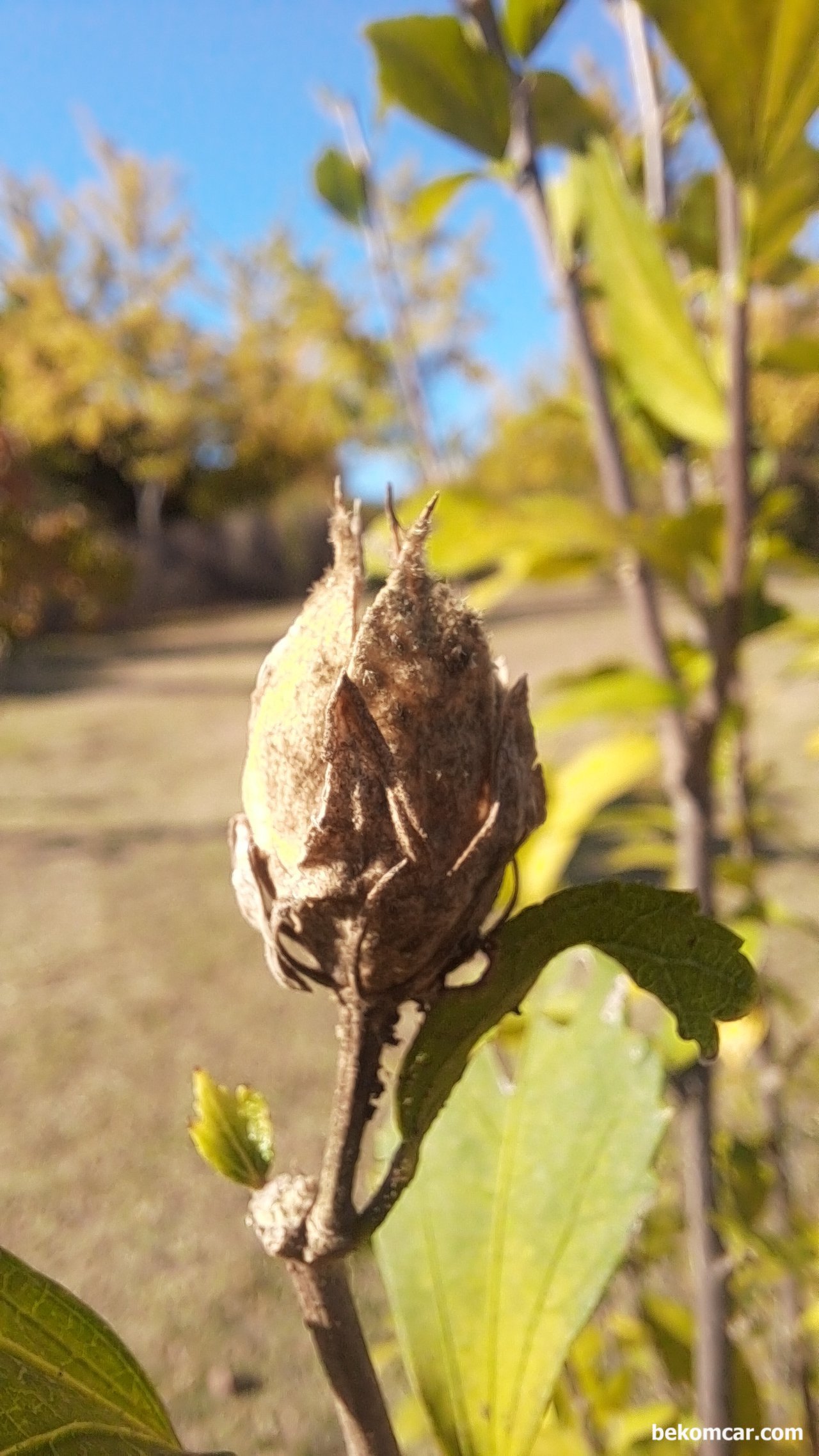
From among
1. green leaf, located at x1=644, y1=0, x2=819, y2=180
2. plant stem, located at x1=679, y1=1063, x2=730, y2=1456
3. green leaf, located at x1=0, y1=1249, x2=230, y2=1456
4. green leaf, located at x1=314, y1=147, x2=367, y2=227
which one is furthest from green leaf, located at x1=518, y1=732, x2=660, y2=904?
green leaf, located at x1=314, y1=147, x2=367, y2=227

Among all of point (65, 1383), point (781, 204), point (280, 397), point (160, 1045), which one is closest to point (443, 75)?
point (781, 204)

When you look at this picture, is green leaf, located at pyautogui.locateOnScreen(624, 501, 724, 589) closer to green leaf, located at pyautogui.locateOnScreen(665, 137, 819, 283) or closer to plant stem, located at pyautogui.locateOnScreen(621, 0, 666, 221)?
green leaf, located at pyautogui.locateOnScreen(665, 137, 819, 283)

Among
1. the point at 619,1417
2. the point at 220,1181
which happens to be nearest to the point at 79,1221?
the point at 220,1181

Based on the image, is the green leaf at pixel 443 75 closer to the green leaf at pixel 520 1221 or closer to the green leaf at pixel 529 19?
the green leaf at pixel 529 19

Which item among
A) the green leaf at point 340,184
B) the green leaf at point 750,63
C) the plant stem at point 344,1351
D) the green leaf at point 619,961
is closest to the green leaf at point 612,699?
the green leaf at point 750,63

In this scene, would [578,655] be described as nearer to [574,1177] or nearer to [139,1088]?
[139,1088]
